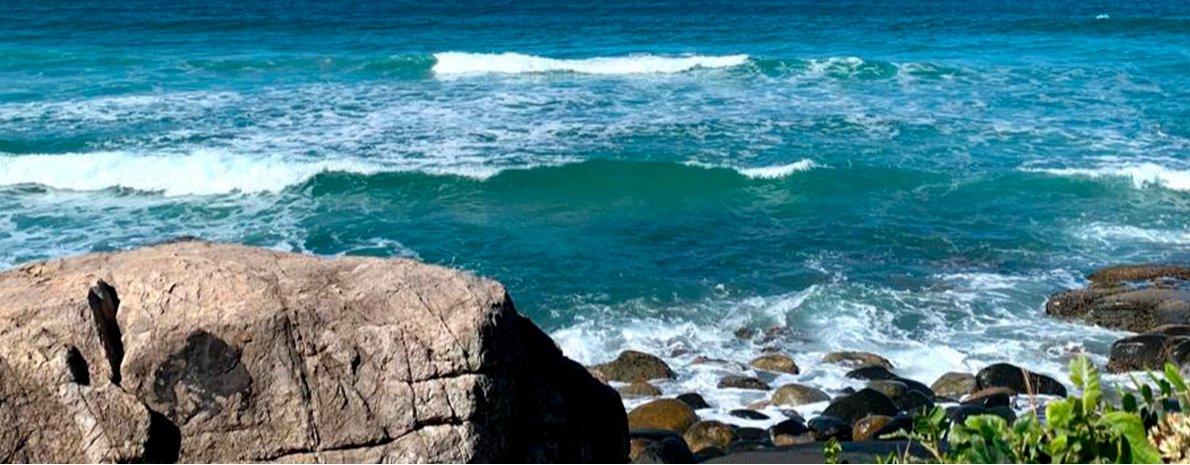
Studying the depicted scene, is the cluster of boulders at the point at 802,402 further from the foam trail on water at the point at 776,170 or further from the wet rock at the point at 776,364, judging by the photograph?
the foam trail on water at the point at 776,170

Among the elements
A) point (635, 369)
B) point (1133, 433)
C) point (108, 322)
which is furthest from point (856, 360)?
point (1133, 433)

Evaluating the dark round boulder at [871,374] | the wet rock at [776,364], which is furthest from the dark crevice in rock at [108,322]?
the dark round boulder at [871,374]

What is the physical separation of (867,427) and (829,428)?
14.1 inches

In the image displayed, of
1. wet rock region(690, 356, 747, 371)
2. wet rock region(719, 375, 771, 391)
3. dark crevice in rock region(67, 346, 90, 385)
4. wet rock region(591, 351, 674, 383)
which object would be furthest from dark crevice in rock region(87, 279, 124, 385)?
wet rock region(690, 356, 747, 371)

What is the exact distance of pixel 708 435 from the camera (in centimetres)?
1236

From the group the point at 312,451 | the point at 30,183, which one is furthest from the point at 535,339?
the point at 30,183

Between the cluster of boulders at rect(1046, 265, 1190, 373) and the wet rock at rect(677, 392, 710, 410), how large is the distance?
4.89 m

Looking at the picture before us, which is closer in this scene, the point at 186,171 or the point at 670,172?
the point at 670,172

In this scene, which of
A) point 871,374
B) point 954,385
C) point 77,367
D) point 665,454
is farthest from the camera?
point 871,374

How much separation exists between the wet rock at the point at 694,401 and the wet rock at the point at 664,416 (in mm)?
649

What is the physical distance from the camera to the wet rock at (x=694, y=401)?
13.6 m

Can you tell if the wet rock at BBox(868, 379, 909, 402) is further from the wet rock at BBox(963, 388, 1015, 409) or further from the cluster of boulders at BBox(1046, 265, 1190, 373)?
the cluster of boulders at BBox(1046, 265, 1190, 373)

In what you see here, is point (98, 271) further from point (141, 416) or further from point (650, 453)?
point (650, 453)

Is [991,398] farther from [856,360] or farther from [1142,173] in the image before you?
[1142,173]
